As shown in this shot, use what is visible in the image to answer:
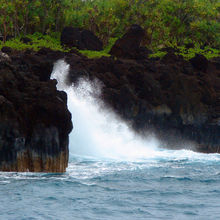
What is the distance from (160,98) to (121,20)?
83.2 ft

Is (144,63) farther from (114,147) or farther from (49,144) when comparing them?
(49,144)

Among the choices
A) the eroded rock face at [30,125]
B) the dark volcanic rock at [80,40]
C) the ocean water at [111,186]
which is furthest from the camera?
the dark volcanic rock at [80,40]

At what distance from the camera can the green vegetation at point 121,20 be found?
170 feet

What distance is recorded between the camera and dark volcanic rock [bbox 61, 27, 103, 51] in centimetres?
4412

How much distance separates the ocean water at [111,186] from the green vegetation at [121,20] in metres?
22.4

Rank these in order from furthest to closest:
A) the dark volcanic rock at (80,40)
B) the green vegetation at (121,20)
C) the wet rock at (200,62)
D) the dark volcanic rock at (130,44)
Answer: the green vegetation at (121,20)
the dark volcanic rock at (80,40)
the dark volcanic rock at (130,44)
the wet rock at (200,62)

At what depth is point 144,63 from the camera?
3631 cm

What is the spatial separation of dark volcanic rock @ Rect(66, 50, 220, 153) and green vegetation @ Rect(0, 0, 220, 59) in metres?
14.4

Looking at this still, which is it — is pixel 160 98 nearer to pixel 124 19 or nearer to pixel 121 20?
pixel 124 19

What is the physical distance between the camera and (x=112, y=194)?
15.9m

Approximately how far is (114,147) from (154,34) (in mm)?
26835

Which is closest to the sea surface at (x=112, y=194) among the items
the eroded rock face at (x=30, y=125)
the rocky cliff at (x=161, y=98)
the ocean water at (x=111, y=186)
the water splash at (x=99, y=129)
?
the ocean water at (x=111, y=186)

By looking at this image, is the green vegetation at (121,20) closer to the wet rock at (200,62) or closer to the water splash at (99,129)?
the wet rock at (200,62)

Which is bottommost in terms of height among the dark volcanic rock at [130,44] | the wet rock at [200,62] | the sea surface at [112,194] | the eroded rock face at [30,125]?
the sea surface at [112,194]
